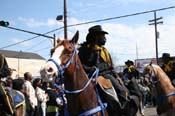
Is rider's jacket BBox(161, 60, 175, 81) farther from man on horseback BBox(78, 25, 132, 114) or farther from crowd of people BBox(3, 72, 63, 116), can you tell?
man on horseback BBox(78, 25, 132, 114)

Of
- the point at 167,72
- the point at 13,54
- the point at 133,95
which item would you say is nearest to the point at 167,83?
the point at 167,72

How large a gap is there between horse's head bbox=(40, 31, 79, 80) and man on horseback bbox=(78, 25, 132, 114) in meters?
1.09

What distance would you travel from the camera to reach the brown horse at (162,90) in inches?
457

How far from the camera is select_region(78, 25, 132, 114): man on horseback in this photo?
8.38 m

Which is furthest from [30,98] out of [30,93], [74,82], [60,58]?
[60,58]

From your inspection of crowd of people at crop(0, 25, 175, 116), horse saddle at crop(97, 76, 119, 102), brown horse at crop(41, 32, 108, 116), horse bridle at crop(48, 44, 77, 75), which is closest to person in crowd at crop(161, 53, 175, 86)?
crowd of people at crop(0, 25, 175, 116)

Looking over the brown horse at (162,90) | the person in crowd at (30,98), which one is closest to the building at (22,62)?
the person in crowd at (30,98)

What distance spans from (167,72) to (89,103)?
6.49m

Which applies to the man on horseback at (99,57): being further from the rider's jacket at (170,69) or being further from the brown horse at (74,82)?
the rider's jacket at (170,69)

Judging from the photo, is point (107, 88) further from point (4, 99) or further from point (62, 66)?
point (4, 99)

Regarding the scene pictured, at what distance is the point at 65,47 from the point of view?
6.97 meters

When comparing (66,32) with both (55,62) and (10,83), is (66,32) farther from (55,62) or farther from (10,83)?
(55,62)

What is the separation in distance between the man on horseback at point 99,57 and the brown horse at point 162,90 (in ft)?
10.9

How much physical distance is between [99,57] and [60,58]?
183 centimetres
